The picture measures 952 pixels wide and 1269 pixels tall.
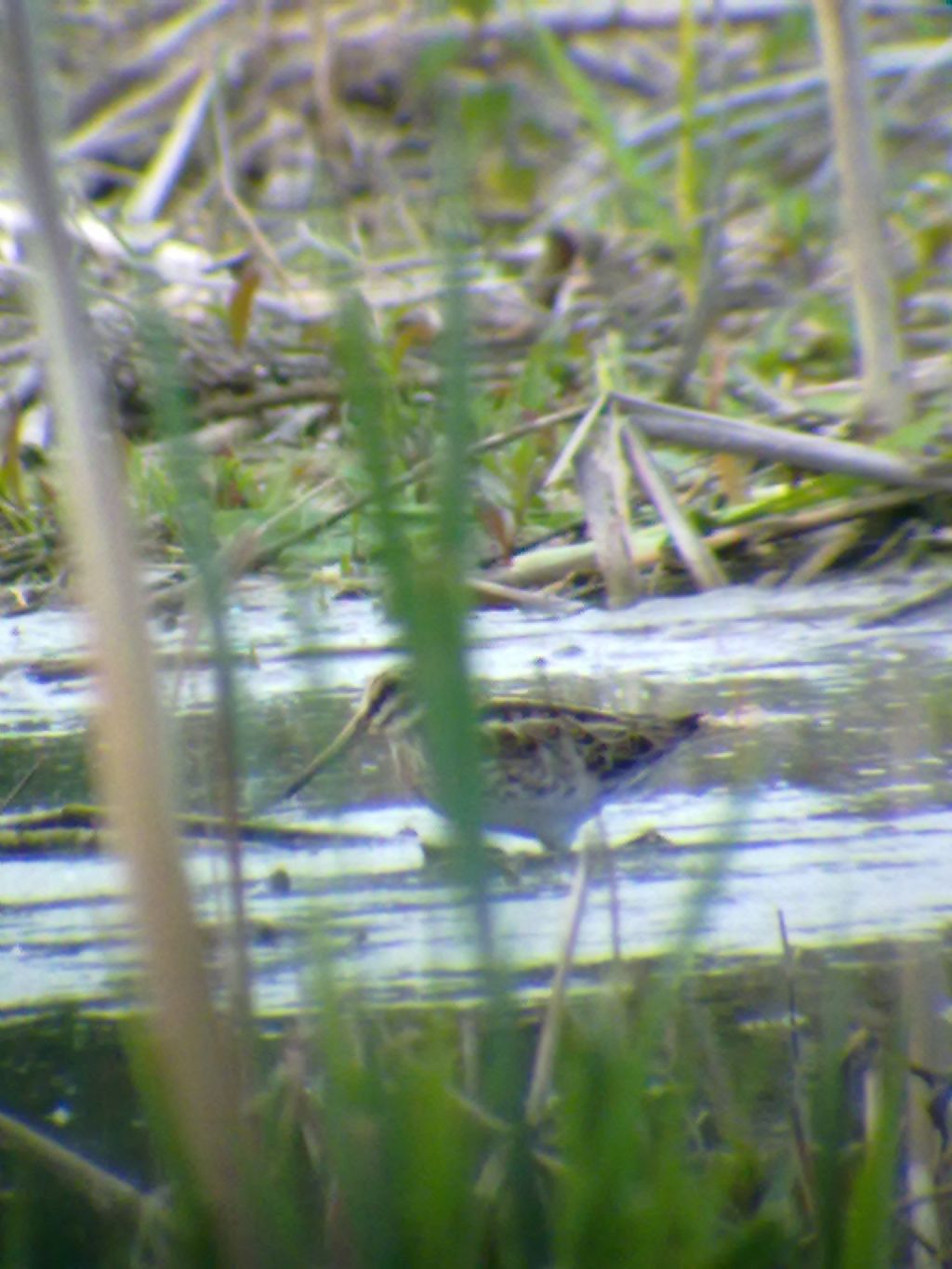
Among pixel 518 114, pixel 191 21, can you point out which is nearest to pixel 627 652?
pixel 518 114

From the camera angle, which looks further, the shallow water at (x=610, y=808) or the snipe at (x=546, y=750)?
the snipe at (x=546, y=750)

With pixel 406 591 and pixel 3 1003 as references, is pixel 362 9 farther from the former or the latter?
pixel 406 591

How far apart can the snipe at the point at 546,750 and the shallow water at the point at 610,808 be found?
0.03m

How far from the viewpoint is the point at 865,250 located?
250 cm

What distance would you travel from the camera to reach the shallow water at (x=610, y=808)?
747mm

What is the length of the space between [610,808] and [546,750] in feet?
0.24

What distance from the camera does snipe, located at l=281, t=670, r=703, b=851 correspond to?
133cm

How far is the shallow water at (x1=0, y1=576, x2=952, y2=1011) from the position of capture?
75 centimetres

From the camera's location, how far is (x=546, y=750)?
4.74ft

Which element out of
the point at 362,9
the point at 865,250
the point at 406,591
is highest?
the point at 362,9

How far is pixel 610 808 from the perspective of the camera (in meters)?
1.46

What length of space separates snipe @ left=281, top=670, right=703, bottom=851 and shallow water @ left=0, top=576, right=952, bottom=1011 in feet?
0.09

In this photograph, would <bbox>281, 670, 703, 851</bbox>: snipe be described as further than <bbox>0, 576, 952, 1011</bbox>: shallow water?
Yes

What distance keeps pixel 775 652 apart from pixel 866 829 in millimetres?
619
